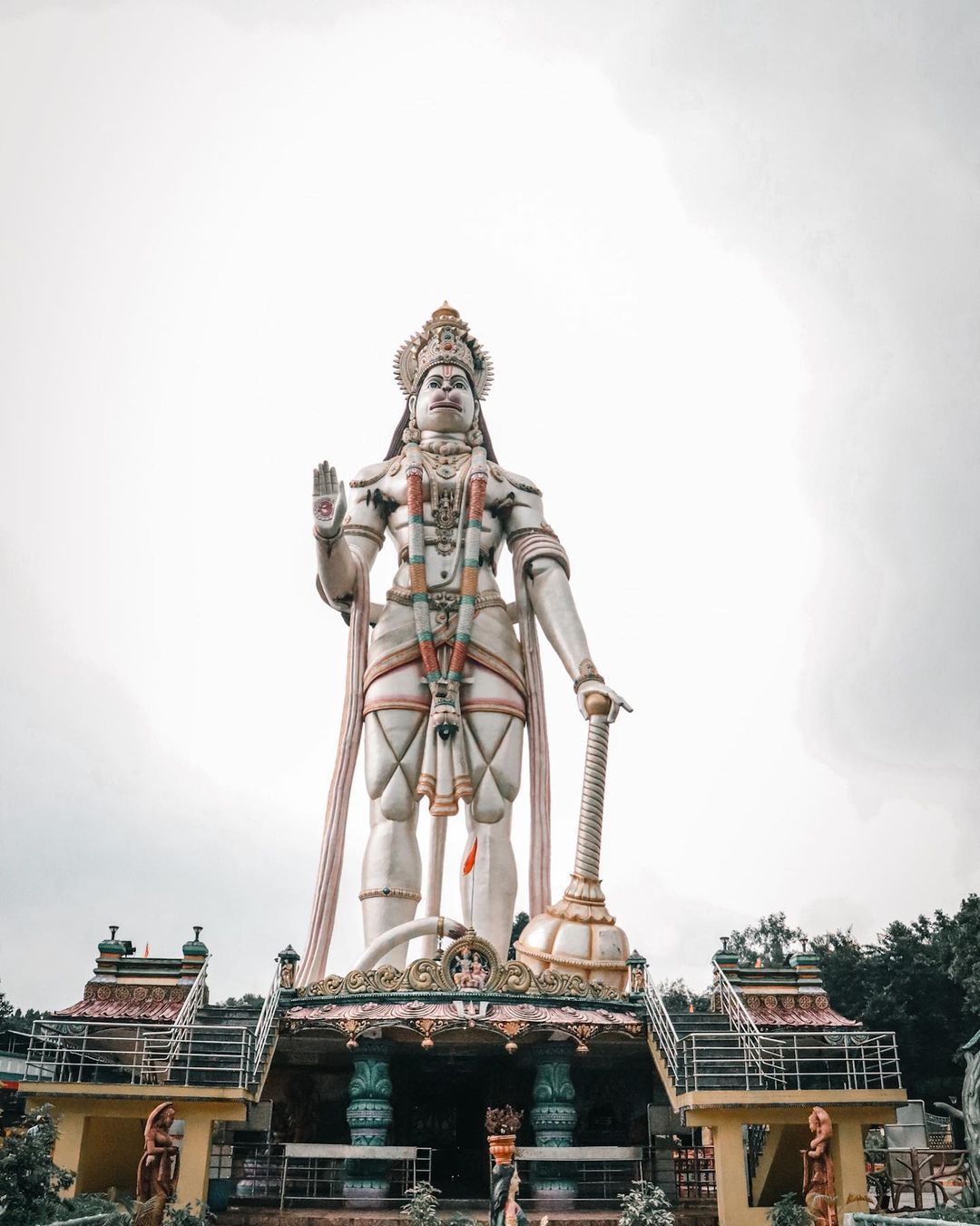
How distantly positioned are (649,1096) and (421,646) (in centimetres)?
622

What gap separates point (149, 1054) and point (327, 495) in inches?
272

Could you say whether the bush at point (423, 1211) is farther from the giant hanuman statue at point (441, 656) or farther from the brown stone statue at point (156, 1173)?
the giant hanuman statue at point (441, 656)

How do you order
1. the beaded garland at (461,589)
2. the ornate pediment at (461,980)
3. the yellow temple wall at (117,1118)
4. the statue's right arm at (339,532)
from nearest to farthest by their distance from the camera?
1. the yellow temple wall at (117,1118)
2. the ornate pediment at (461,980)
3. the statue's right arm at (339,532)
4. the beaded garland at (461,589)

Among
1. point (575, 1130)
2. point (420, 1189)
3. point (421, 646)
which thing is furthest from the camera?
point (421, 646)

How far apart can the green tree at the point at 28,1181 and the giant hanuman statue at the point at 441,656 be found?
5.65 m

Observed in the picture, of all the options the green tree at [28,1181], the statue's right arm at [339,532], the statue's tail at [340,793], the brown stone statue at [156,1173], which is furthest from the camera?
the statue's right arm at [339,532]

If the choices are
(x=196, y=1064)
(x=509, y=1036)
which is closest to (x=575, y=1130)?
(x=509, y=1036)

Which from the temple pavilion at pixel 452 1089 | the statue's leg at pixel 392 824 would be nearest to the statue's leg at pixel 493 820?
the statue's leg at pixel 392 824

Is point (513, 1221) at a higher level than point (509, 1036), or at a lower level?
lower

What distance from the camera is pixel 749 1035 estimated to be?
13.0 m

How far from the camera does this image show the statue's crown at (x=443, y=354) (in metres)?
18.1

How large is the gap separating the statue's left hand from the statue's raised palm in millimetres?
3902

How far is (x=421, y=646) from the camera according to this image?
16156 mm

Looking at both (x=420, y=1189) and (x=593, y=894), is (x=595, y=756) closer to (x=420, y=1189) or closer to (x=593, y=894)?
(x=593, y=894)
